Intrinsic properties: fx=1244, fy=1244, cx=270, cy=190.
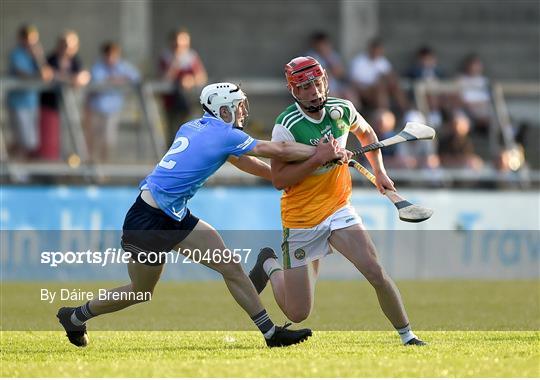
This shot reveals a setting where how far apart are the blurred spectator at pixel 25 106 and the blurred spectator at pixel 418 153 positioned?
17.5 ft

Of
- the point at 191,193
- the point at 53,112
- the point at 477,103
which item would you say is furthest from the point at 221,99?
the point at 477,103

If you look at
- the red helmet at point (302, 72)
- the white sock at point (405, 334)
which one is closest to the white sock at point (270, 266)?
the white sock at point (405, 334)

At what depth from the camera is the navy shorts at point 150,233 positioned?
31.4ft

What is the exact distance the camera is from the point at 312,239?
10.1 m

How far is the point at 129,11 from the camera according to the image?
22.7 m

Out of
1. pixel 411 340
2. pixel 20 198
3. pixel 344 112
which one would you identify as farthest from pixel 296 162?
pixel 20 198

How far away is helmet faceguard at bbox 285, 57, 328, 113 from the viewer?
980 centimetres

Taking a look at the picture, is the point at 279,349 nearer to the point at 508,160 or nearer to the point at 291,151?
the point at 291,151

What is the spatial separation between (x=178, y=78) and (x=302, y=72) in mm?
8734

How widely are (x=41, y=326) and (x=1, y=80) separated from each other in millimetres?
6534

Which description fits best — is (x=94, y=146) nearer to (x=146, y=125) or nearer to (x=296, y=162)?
(x=146, y=125)

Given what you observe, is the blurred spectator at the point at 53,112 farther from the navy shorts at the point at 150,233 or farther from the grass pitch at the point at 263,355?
the navy shorts at the point at 150,233

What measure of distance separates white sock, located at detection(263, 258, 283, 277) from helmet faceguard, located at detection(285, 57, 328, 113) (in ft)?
4.69

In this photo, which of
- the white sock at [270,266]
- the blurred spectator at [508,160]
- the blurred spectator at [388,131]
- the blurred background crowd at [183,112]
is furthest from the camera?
the blurred spectator at [508,160]
